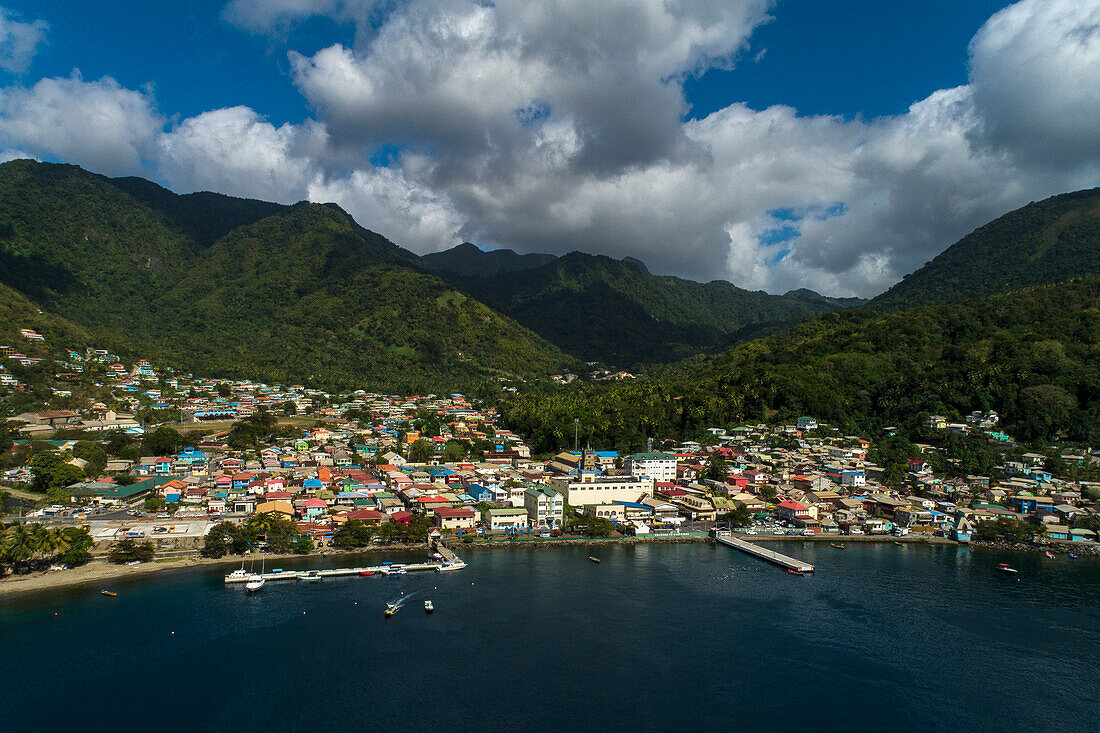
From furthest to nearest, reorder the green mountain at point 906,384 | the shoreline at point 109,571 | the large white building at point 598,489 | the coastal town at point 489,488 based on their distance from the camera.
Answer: the green mountain at point 906,384
the large white building at point 598,489
the coastal town at point 489,488
the shoreline at point 109,571

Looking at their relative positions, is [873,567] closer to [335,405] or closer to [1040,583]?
[1040,583]

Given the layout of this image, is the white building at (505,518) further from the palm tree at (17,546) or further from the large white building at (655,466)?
the palm tree at (17,546)

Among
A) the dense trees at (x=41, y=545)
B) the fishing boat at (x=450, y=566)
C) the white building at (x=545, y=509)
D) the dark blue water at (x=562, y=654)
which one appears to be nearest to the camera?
the dark blue water at (x=562, y=654)

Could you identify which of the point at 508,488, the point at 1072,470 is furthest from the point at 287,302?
the point at 1072,470

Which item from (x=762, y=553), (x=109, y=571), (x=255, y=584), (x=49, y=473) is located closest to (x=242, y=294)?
(x=49, y=473)

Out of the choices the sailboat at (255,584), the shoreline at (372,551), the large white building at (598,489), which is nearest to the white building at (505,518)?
the shoreline at (372,551)

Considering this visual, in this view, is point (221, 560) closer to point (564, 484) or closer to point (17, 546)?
point (17, 546)

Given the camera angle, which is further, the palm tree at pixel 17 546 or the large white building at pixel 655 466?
the large white building at pixel 655 466
